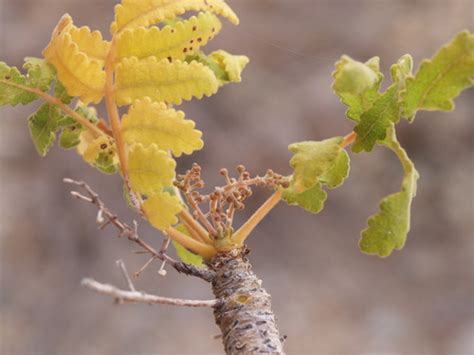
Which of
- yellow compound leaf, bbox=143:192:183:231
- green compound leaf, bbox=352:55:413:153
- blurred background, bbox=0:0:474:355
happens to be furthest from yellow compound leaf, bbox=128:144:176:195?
blurred background, bbox=0:0:474:355

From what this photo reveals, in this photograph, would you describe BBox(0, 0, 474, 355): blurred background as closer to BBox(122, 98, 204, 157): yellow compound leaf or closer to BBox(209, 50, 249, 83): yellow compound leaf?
BBox(209, 50, 249, 83): yellow compound leaf

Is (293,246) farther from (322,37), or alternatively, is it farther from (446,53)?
(446,53)

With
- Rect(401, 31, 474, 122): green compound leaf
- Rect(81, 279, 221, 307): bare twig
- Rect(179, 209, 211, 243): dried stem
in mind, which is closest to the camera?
Rect(81, 279, 221, 307): bare twig

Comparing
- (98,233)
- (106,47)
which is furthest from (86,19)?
(106,47)

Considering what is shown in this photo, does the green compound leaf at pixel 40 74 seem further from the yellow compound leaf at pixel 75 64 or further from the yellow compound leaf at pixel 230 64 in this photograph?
the yellow compound leaf at pixel 230 64

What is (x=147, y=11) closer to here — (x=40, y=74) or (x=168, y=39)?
(x=168, y=39)

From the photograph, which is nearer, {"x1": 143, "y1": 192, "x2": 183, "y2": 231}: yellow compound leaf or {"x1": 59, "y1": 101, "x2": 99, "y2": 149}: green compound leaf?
{"x1": 143, "y1": 192, "x2": 183, "y2": 231}: yellow compound leaf

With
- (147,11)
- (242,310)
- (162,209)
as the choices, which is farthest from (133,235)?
(147,11)
